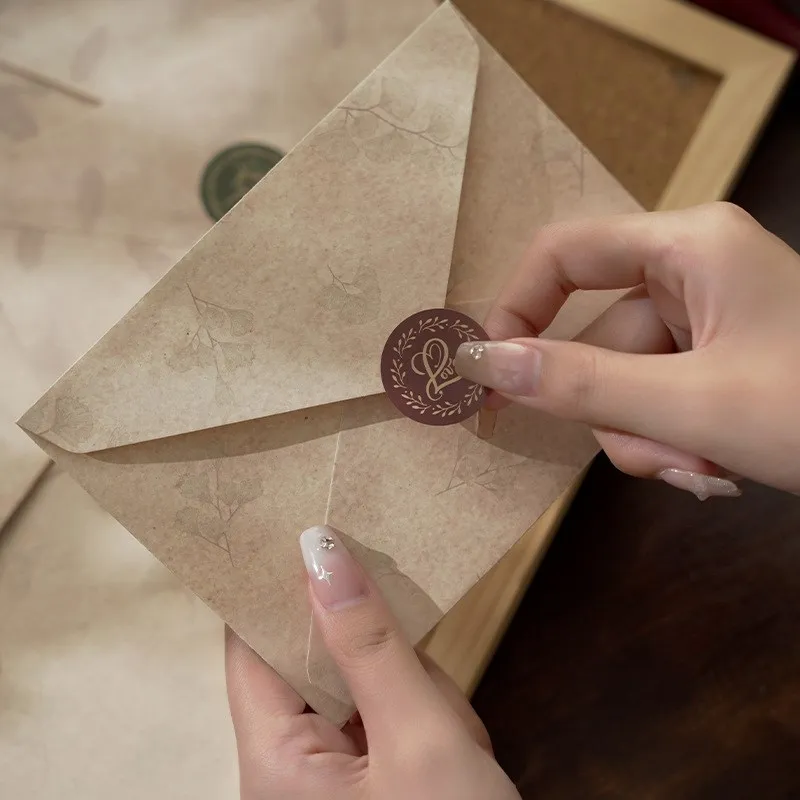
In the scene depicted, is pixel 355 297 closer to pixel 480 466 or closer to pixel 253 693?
pixel 480 466

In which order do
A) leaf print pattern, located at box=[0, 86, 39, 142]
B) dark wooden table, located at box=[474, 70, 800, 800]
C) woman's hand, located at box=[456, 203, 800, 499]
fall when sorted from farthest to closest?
dark wooden table, located at box=[474, 70, 800, 800] < leaf print pattern, located at box=[0, 86, 39, 142] < woman's hand, located at box=[456, 203, 800, 499]

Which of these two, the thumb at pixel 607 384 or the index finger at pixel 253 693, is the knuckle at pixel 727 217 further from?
the index finger at pixel 253 693

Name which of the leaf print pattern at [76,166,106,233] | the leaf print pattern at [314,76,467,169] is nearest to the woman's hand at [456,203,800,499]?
the leaf print pattern at [314,76,467,169]

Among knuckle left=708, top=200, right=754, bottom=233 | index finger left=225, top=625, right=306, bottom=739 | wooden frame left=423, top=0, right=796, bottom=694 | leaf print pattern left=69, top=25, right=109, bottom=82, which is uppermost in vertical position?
wooden frame left=423, top=0, right=796, bottom=694

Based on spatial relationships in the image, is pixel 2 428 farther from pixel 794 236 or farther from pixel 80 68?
pixel 794 236

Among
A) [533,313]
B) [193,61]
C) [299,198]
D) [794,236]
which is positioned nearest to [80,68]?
[193,61]

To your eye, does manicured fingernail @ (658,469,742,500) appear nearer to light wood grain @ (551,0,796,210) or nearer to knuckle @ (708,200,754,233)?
knuckle @ (708,200,754,233)
